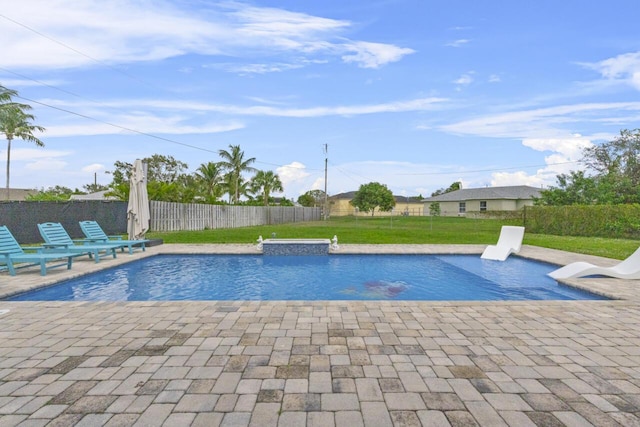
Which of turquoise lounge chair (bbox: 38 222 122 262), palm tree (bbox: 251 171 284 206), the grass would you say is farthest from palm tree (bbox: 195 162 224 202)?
turquoise lounge chair (bbox: 38 222 122 262)

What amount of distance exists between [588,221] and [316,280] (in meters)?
17.0

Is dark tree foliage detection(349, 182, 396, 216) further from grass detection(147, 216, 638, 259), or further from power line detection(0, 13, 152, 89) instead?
power line detection(0, 13, 152, 89)

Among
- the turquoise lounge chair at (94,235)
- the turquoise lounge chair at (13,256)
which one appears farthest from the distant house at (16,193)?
the turquoise lounge chair at (13,256)

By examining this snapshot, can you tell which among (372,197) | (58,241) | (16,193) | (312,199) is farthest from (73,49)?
(312,199)

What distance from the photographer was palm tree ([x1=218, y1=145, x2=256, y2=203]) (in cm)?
3080

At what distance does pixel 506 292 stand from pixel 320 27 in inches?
397

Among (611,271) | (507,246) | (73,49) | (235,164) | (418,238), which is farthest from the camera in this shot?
(235,164)

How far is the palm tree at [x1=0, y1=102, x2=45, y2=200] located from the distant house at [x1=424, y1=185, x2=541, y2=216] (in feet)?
136

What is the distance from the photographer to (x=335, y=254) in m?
10.6

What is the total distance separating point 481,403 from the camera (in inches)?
86.7

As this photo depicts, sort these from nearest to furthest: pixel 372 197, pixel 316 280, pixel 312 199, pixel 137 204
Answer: pixel 316 280
pixel 137 204
pixel 372 197
pixel 312 199

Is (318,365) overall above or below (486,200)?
below

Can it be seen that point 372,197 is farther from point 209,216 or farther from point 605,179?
point 209,216

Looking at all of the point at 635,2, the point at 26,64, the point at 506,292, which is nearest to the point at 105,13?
the point at 26,64
